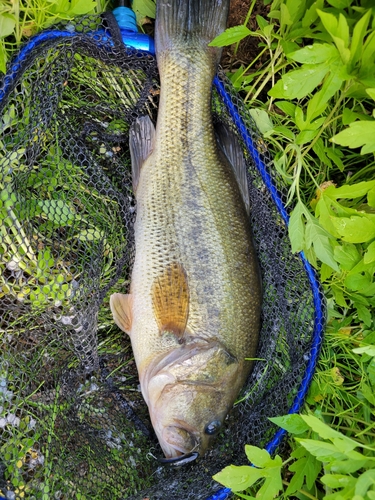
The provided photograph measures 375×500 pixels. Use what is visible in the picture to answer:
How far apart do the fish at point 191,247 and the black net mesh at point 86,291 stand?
5.6 inches

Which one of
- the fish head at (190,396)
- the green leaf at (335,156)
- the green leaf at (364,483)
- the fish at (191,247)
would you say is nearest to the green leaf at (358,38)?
the green leaf at (335,156)

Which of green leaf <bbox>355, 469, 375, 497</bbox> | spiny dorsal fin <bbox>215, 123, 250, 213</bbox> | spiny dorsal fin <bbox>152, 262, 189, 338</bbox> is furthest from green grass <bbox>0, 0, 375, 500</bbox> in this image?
spiny dorsal fin <bbox>152, 262, 189, 338</bbox>

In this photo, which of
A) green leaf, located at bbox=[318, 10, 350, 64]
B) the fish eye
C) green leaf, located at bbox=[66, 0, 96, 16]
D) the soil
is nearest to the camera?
green leaf, located at bbox=[318, 10, 350, 64]

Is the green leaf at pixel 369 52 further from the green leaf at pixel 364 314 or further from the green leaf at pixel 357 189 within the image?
the green leaf at pixel 364 314

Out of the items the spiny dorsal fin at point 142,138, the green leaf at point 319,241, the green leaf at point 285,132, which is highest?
the spiny dorsal fin at point 142,138

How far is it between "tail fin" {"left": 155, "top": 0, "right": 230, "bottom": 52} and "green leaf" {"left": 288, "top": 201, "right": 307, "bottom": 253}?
98cm

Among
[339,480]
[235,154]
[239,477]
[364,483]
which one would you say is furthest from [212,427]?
[235,154]

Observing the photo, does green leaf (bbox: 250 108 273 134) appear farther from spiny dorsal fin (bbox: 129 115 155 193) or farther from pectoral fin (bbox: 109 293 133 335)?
pectoral fin (bbox: 109 293 133 335)

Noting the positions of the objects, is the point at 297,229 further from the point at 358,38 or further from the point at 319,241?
the point at 358,38

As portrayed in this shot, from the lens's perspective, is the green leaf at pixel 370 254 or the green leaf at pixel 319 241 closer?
the green leaf at pixel 370 254

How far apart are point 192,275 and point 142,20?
1470 millimetres

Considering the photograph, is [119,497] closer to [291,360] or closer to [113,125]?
[291,360]

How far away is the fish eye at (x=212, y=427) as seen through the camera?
2162mm

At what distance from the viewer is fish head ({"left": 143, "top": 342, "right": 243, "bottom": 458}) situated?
212 centimetres
